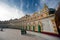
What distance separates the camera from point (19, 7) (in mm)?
3977

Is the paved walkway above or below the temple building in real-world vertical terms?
below

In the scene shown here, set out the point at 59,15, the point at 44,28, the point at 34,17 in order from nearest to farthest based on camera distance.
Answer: the point at 59,15 → the point at 44,28 → the point at 34,17

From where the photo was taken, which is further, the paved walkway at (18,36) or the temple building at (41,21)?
the paved walkway at (18,36)

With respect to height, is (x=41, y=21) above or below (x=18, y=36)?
above

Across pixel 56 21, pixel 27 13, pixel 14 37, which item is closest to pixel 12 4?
pixel 27 13

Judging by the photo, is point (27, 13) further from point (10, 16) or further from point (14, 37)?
point (14, 37)

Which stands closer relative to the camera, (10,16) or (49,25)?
(49,25)

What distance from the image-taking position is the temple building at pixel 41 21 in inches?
138

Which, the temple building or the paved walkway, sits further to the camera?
the paved walkway

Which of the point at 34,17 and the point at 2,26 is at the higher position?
the point at 34,17

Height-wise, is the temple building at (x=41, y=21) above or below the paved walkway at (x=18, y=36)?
above

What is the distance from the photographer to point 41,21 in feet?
12.7

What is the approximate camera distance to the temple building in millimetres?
3508

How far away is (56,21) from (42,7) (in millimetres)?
698
